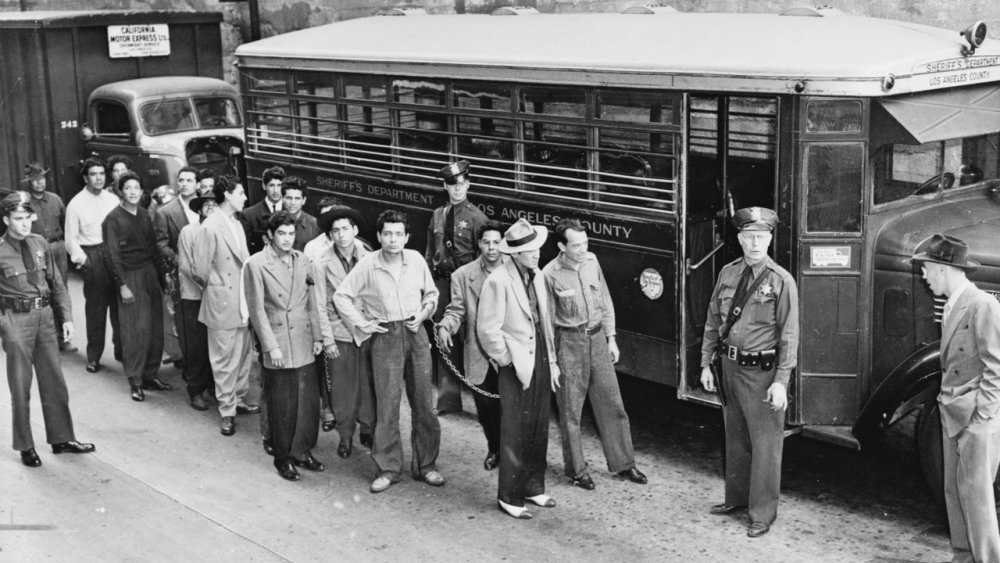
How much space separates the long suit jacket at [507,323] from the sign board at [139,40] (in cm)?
904

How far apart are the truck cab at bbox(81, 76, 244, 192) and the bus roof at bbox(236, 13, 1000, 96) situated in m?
3.98

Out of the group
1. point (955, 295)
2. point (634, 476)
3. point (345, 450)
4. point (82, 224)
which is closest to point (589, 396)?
point (634, 476)

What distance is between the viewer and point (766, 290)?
6.62 m

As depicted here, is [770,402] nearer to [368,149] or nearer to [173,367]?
[368,149]

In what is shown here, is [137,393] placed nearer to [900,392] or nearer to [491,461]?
[491,461]

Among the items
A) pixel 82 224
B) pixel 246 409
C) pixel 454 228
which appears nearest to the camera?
pixel 454 228

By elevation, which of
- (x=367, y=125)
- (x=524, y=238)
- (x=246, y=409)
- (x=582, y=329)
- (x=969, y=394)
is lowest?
(x=246, y=409)

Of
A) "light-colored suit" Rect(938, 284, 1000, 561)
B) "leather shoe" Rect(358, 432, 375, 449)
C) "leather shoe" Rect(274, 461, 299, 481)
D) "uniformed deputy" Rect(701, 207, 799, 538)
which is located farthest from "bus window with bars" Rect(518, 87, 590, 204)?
"light-colored suit" Rect(938, 284, 1000, 561)

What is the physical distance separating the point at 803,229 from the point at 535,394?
5.89 feet

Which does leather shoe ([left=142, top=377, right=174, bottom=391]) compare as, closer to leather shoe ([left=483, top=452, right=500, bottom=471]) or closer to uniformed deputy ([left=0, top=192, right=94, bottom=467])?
uniformed deputy ([left=0, top=192, right=94, bottom=467])

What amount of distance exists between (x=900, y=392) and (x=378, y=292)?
3.07 metres

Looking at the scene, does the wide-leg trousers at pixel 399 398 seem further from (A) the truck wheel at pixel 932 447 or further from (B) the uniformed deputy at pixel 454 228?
(A) the truck wheel at pixel 932 447

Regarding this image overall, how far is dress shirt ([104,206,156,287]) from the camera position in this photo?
30.7 ft

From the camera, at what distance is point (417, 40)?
31.8ft
